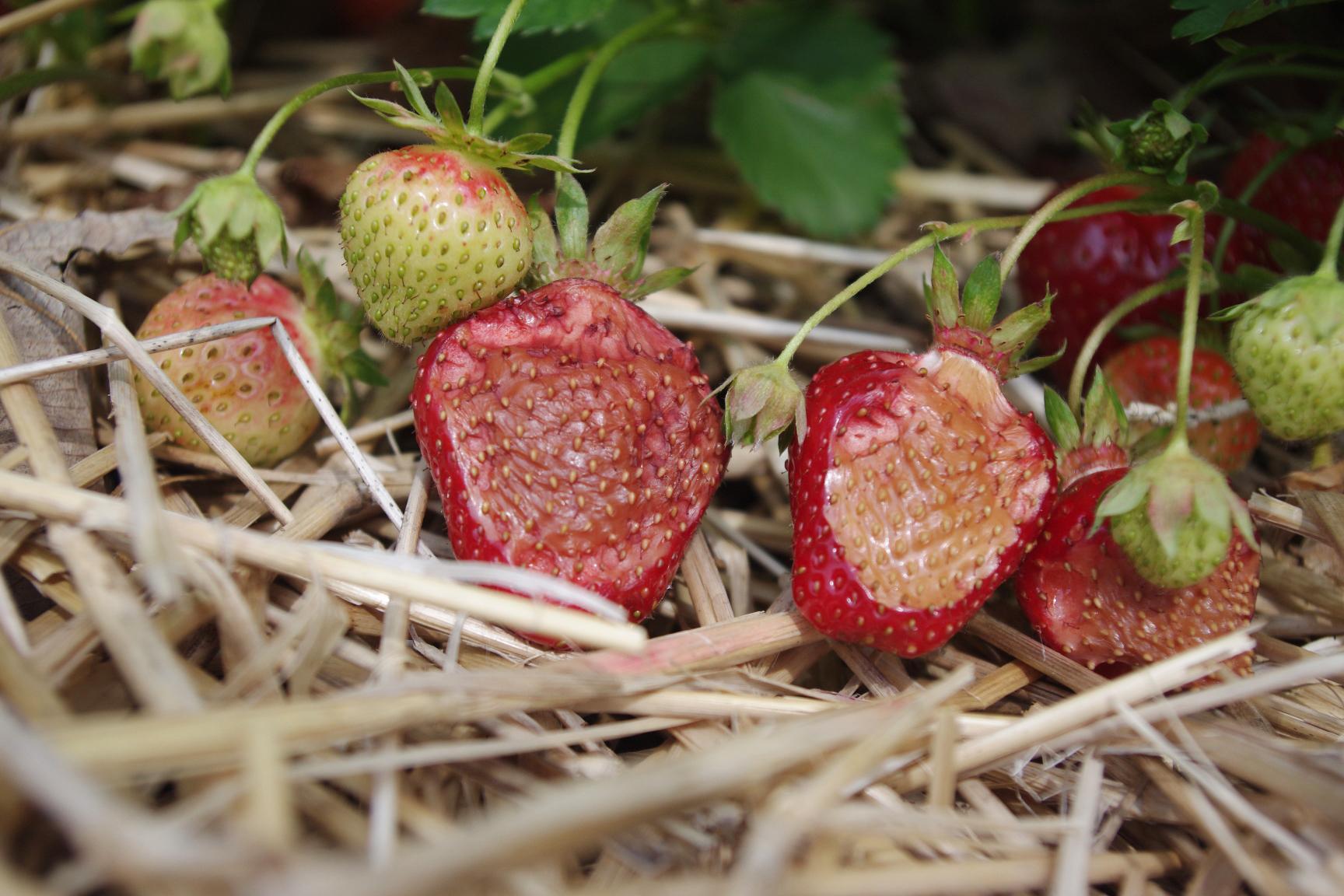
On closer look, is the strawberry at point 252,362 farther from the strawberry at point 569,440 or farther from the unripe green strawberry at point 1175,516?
the unripe green strawberry at point 1175,516

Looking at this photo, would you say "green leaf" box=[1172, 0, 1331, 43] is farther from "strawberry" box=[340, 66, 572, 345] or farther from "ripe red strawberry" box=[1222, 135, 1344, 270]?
"strawberry" box=[340, 66, 572, 345]

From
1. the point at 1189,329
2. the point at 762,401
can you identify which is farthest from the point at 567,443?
the point at 1189,329

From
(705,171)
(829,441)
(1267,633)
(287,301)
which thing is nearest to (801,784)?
(829,441)

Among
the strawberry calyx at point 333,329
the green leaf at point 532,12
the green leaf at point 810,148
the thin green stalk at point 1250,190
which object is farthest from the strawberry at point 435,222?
the thin green stalk at point 1250,190

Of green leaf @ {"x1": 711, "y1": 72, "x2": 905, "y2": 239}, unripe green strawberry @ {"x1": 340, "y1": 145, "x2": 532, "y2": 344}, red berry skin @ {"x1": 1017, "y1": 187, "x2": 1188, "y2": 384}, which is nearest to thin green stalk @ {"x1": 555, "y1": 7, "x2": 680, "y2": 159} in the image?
unripe green strawberry @ {"x1": 340, "y1": 145, "x2": 532, "y2": 344}

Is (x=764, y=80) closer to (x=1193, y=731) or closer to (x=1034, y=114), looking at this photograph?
(x=1034, y=114)

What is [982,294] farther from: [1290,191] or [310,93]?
[310,93]
